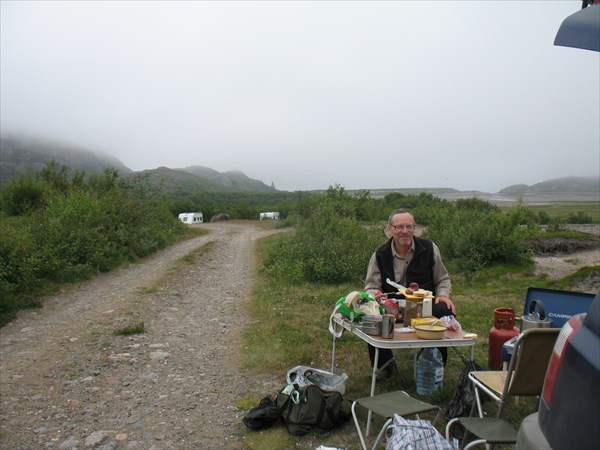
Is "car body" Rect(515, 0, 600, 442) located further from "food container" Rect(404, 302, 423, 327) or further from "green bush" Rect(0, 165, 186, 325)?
"green bush" Rect(0, 165, 186, 325)

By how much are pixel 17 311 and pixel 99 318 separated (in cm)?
163

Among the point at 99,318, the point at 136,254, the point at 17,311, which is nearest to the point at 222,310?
the point at 99,318

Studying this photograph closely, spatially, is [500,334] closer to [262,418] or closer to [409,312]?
[409,312]

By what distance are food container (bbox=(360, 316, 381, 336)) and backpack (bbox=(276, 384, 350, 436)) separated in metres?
0.68

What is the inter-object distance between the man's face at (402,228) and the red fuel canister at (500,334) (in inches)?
46.0

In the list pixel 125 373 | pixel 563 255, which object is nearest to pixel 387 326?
pixel 125 373

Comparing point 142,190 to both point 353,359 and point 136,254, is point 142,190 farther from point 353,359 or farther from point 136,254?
point 353,359

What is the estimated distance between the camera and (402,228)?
Answer: 534cm

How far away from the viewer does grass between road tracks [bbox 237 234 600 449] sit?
4.48 metres

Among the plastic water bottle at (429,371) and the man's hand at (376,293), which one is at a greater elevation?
the man's hand at (376,293)

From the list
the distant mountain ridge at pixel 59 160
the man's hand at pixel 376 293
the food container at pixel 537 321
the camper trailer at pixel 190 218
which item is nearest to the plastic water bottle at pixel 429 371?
the man's hand at pixel 376 293

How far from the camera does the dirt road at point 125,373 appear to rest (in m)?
4.66

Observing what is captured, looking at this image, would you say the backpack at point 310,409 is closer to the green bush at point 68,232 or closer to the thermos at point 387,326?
the thermos at point 387,326

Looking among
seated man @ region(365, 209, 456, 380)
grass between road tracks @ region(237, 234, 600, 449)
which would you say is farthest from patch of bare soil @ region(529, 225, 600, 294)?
seated man @ region(365, 209, 456, 380)
